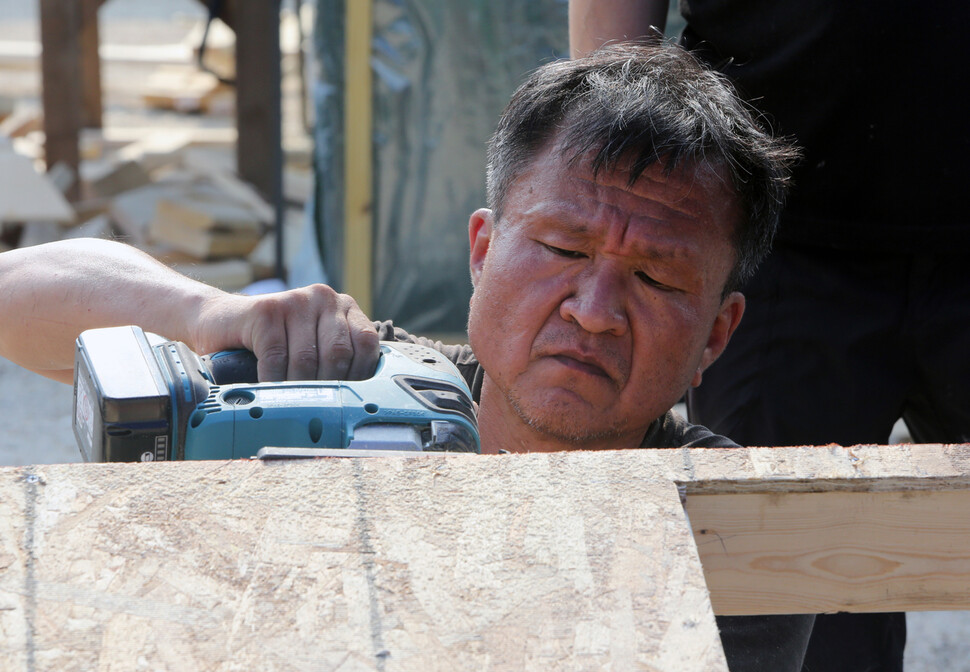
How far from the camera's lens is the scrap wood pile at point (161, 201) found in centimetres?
590

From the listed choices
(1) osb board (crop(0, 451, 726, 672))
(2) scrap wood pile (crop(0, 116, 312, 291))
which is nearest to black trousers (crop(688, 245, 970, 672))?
(1) osb board (crop(0, 451, 726, 672))

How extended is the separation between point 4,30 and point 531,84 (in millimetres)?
13359

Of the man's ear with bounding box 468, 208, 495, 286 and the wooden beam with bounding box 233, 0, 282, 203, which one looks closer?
the man's ear with bounding box 468, 208, 495, 286

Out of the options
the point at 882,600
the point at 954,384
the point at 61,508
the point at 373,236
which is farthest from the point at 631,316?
the point at 373,236

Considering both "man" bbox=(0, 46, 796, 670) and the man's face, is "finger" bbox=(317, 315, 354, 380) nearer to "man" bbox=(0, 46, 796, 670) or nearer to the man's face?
"man" bbox=(0, 46, 796, 670)

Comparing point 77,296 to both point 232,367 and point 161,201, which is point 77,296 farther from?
point 161,201

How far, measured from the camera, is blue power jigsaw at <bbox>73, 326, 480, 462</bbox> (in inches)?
46.0

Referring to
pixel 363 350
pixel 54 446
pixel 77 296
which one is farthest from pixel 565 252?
pixel 54 446

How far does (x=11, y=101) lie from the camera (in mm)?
8539

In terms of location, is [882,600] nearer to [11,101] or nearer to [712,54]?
[712,54]

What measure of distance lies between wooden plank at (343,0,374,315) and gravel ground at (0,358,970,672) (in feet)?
4.60

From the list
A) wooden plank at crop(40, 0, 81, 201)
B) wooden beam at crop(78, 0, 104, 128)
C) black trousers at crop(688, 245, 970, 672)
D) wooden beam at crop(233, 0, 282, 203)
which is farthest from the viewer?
wooden beam at crop(78, 0, 104, 128)

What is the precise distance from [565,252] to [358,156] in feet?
9.65

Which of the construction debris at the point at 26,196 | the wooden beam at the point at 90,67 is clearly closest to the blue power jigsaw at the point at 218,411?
the construction debris at the point at 26,196
